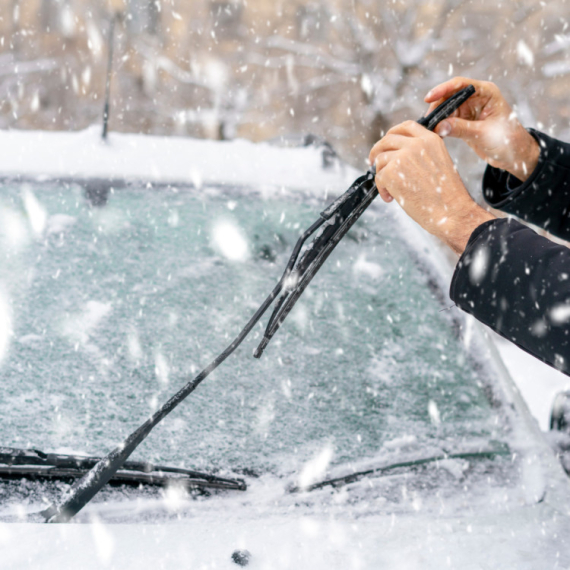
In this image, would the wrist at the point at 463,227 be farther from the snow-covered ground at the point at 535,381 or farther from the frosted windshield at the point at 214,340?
the snow-covered ground at the point at 535,381

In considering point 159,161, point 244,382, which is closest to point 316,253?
point 244,382

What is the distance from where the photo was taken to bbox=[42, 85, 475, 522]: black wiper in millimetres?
1181

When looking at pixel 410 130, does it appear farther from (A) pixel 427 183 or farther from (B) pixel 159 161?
(B) pixel 159 161

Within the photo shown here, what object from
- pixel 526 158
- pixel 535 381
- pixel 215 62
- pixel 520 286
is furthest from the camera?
pixel 215 62

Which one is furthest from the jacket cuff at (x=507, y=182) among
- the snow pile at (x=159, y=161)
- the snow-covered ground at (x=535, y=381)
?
the snow-covered ground at (x=535, y=381)

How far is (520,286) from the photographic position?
3.57ft

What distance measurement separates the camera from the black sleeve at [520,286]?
3.44 feet

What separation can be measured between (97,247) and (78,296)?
0.90 feet

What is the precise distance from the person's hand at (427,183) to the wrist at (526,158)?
0.59 meters

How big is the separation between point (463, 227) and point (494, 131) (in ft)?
1.85

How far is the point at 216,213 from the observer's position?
8.02ft

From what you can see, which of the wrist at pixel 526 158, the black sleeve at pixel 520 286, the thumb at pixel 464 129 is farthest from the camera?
the wrist at pixel 526 158

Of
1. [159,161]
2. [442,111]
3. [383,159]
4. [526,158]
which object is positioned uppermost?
[159,161]

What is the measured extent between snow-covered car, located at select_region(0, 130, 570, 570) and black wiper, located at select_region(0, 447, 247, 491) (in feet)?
0.07
